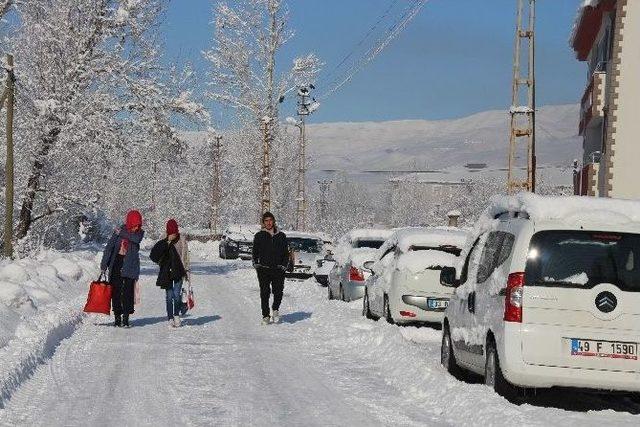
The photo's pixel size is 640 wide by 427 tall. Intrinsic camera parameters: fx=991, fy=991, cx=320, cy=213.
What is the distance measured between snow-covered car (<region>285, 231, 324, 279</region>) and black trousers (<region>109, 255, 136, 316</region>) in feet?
51.4

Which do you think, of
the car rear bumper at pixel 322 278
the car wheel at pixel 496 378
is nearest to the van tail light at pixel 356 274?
the car rear bumper at pixel 322 278

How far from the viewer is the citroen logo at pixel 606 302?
858 cm

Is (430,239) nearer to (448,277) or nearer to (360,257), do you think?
(360,257)

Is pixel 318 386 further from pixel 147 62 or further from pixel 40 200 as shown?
pixel 40 200

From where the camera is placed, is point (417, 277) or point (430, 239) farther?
point (430, 239)

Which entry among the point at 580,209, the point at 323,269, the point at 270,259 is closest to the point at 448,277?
the point at 580,209

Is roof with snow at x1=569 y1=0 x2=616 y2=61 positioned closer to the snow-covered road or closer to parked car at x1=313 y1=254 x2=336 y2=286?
parked car at x1=313 y1=254 x2=336 y2=286

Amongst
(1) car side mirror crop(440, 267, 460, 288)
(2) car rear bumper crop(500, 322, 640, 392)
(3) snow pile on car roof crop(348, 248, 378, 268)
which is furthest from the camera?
(3) snow pile on car roof crop(348, 248, 378, 268)

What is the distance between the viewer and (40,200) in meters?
31.7

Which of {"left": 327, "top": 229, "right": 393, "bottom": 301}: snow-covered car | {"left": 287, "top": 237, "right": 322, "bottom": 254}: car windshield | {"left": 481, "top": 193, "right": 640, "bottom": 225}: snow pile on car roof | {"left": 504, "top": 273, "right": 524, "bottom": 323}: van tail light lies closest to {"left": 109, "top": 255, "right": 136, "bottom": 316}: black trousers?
{"left": 327, "top": 229, "right": 393, "bottom": 301}: snow-covered car

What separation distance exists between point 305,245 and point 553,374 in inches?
983

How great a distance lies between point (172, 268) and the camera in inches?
629

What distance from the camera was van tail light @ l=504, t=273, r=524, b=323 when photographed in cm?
866

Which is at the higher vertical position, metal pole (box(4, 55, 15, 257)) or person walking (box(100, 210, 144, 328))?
metal pole (box(4, 55, 15, 257))
